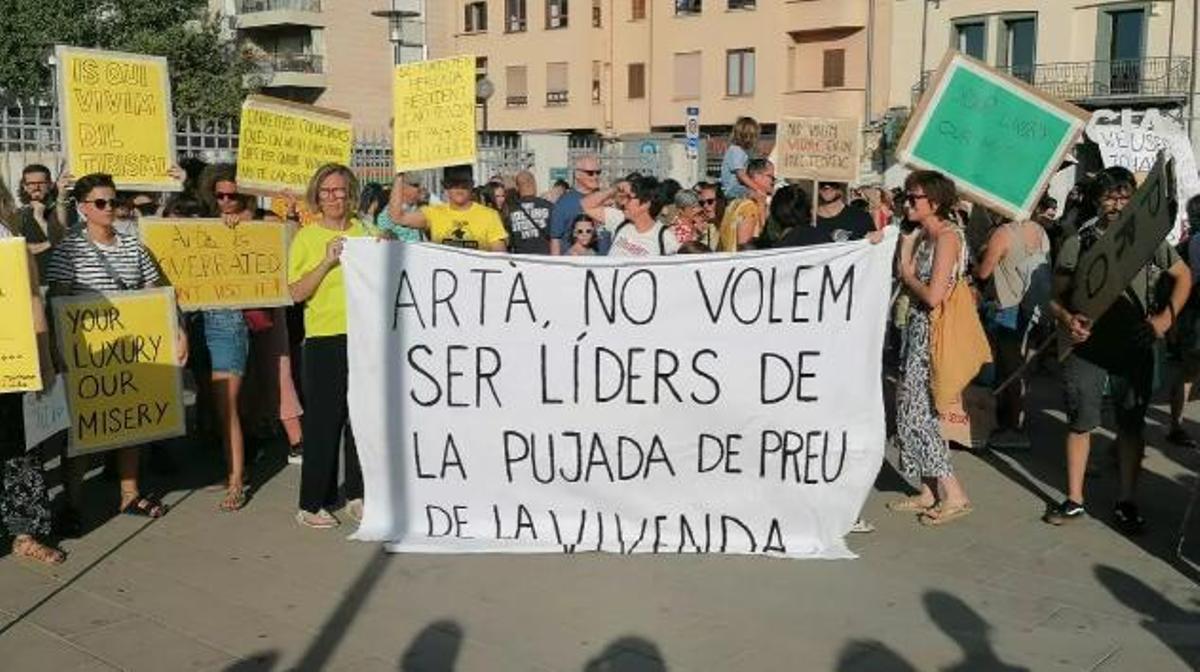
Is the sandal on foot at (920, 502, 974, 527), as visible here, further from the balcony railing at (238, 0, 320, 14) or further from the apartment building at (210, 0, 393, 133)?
the balcony railing at (238, 0, 320, 14)

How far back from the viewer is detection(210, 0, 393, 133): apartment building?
50.0 meters

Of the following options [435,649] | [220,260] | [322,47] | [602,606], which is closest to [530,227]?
[220,260]

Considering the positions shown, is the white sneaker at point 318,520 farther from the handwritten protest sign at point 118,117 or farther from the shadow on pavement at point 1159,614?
the shadow on pavement at point 1159,614

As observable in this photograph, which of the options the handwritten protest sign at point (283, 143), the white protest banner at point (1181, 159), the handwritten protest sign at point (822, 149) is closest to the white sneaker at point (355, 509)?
the handwritten protest sign at point (283, 143)

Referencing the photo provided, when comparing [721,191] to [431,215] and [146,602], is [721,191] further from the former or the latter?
[146,602]

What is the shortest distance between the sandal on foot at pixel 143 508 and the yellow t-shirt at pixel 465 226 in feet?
7.12

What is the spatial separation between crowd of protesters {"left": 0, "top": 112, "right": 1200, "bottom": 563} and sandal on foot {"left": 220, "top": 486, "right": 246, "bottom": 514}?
0.4 inches

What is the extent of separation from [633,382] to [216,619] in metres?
2.12

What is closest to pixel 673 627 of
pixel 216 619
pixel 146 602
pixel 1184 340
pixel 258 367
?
pixel 216 619

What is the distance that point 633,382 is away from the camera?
584 cm

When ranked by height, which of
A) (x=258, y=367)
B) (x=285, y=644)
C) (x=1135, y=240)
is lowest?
(x=285, y=644)

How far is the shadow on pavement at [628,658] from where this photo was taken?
15.2 feet

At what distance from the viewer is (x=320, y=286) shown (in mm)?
6227

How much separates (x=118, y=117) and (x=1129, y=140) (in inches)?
489
